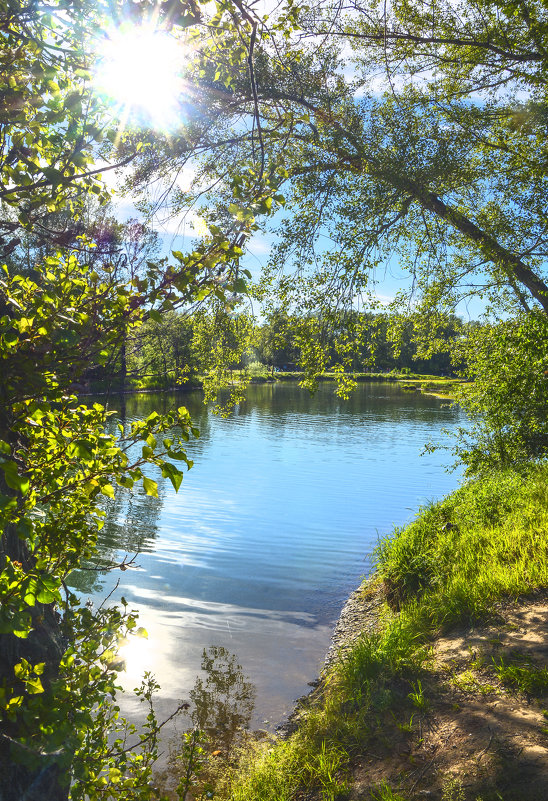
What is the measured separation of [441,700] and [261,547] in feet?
28.4

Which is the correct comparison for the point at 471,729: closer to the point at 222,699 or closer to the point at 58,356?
the point at 222,699

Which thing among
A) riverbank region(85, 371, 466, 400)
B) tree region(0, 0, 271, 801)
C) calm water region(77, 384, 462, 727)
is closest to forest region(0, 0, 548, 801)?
tree region(0, 0, 271, 801)

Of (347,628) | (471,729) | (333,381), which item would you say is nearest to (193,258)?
(471,729)

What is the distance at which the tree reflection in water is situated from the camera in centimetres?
550

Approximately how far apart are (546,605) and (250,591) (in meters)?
6.20

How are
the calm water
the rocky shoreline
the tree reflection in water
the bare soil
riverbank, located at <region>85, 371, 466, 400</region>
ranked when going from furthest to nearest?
riverbank, located at <region>85, 371, 466, 400</region> → the calm water → the rocky shoreline → the tree reflection in water → the bare soil

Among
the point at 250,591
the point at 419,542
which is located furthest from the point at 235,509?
the point at 419,542

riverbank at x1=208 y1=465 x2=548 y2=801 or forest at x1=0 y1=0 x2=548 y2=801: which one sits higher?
forest at x1=0 y1=0 x2=548 y2=801

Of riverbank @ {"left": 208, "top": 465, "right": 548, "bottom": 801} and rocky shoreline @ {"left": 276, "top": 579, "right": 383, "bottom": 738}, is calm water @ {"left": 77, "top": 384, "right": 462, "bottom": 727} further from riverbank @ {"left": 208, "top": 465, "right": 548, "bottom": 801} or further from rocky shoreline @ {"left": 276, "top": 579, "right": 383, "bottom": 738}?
riverbank @ {"left": 208, "top": 465, "right": 548, "bottom": 801}

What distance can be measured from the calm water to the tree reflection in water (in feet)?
0.59

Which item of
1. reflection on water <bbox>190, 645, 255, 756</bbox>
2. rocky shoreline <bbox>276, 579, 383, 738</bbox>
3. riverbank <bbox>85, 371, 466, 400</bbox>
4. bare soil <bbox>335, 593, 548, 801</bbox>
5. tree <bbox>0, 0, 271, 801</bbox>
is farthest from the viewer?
riverbank <bbox>85, 371, 466, 400</bbox>

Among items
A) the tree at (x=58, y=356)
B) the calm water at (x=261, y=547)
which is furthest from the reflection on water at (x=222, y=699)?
the tree at (x=58, y=356)

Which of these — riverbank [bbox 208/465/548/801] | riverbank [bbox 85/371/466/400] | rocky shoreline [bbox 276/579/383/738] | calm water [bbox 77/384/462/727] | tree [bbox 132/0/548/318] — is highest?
tree [bbox 132/0/548/318]

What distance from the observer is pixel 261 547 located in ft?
45.0
